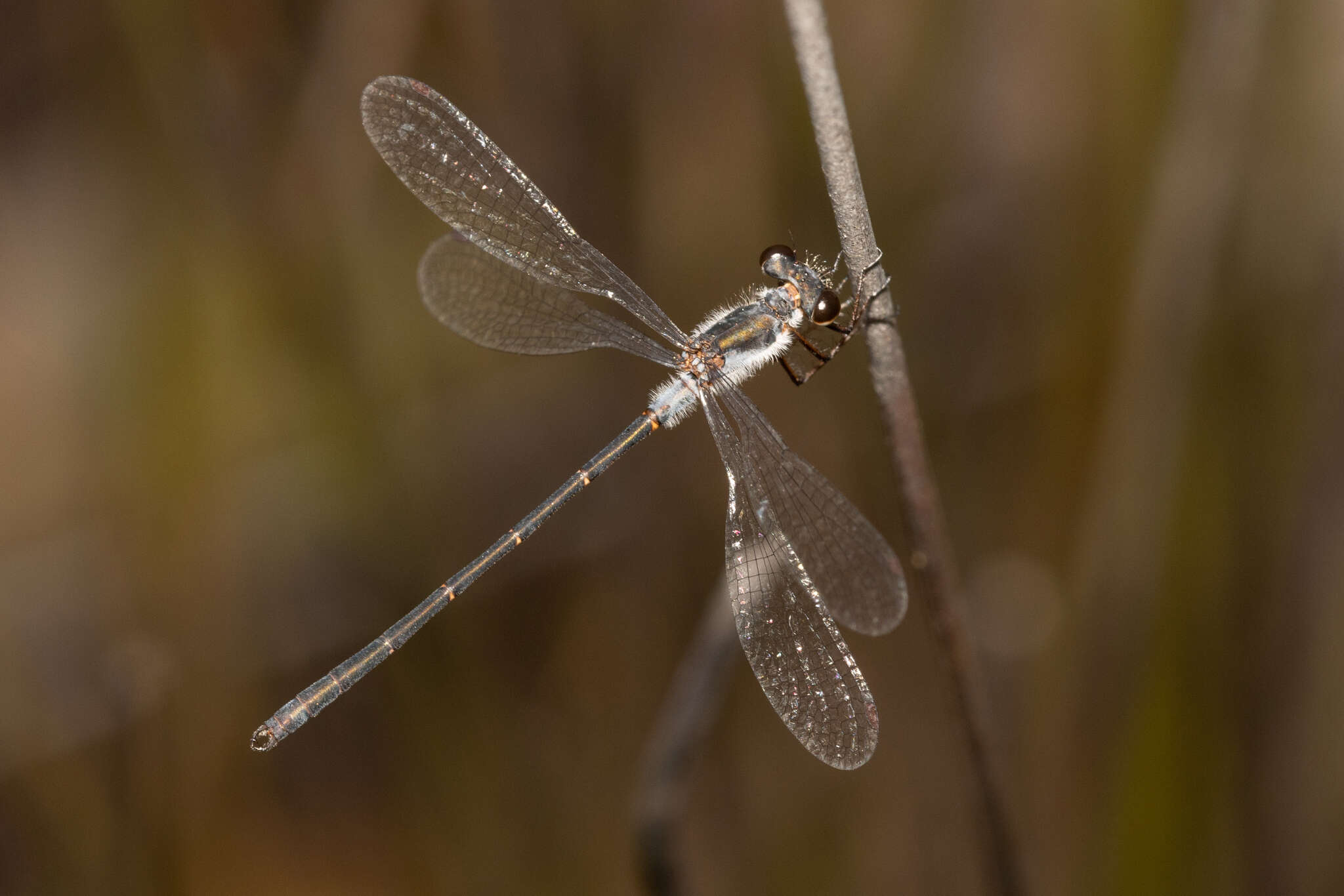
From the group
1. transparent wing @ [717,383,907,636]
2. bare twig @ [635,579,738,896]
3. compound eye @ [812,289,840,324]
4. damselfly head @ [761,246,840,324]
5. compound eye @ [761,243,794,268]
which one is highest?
compound eye @ [761,243,794,268]

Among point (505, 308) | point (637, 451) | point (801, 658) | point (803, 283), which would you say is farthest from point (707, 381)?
point (637, 451)

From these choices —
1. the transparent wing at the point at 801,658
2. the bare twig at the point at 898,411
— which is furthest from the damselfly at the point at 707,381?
the bare twig at the point at 898,411

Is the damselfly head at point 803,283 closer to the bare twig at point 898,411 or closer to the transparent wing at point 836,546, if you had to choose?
the transparent wing at point 836,546

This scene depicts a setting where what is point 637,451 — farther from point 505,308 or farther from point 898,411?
point 898,411

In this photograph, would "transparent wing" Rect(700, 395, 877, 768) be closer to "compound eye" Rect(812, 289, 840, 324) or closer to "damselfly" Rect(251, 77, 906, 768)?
"damselfly" Rect(251, 77, 906, 768)

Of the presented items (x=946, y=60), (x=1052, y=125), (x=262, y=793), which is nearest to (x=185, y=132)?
(x=262, y=793)

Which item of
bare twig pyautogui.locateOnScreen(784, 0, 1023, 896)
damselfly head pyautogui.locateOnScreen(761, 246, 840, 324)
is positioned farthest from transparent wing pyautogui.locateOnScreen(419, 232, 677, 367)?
bare twig pyautogui.locateOnScreen(784, 0, 1023, 896)
